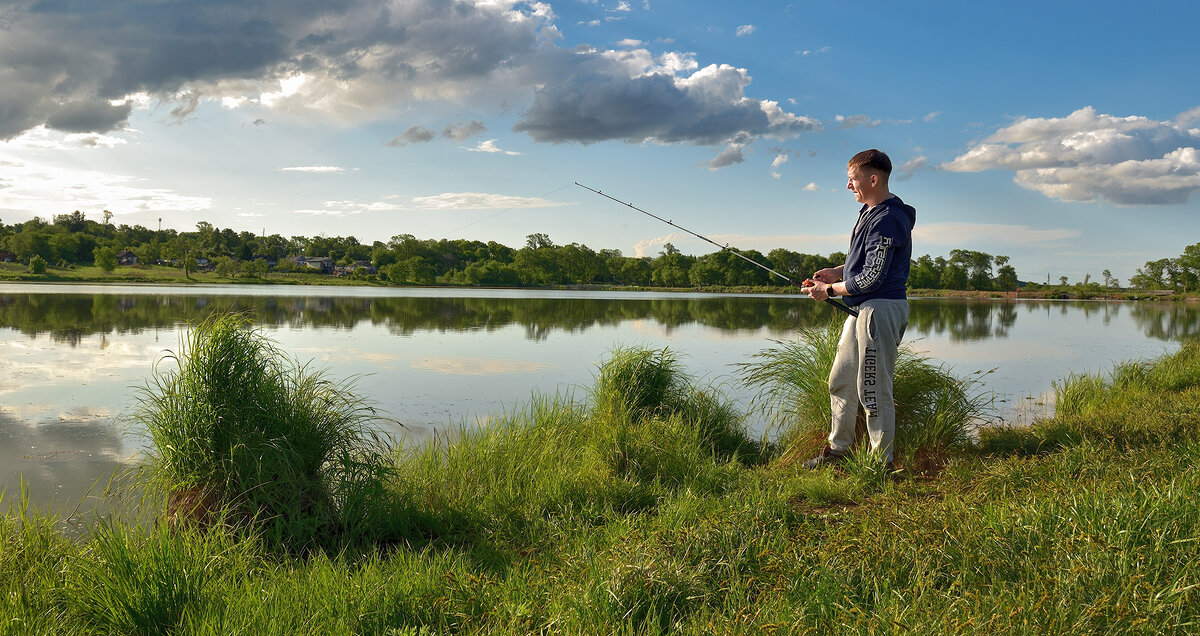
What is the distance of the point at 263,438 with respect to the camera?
12.2ft

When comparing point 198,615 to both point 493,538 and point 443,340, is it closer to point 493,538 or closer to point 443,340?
point 493,538

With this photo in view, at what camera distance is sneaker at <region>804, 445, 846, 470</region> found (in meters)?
4.79

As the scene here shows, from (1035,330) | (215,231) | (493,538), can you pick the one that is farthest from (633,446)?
(215,231)

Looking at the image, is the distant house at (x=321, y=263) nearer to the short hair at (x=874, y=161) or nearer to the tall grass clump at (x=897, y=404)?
the tall grass clump at (x=897, y=404)

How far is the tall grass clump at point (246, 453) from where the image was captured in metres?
3.64

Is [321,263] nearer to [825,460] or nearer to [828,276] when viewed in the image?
[828,276]

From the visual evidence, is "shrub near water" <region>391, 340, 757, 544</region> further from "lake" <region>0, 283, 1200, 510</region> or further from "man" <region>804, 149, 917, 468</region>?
"lake" <region>0, 283, 1200, 510</region>

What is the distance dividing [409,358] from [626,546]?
1027cm

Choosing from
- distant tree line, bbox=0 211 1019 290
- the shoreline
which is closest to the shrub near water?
the shoreline

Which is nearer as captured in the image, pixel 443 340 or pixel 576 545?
pixel 576 545

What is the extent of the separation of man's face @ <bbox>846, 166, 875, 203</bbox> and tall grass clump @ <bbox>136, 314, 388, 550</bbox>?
3.72 m

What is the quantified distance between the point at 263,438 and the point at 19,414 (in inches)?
218

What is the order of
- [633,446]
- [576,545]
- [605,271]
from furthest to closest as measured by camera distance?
[605,271]
[633,446]
[576,545]

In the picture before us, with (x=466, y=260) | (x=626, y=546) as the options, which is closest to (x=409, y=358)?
(x=626, y=546)
